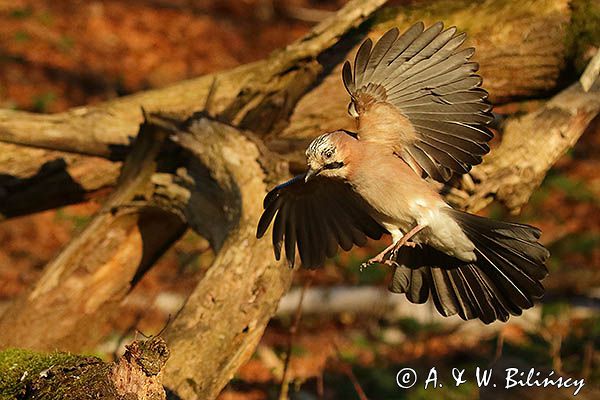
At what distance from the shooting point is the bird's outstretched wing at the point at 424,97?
371 cm

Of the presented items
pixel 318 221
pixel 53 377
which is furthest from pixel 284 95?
pixel 53 377

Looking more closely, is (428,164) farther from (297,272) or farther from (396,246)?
(297,272)

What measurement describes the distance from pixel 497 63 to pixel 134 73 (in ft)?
19.8

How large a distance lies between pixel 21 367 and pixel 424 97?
1961mm

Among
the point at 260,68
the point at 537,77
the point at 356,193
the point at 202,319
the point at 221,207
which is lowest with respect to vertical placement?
the point at 202,319

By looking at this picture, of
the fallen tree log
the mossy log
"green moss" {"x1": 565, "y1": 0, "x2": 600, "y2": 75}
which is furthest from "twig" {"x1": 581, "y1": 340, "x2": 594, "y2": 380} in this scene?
the mossy log

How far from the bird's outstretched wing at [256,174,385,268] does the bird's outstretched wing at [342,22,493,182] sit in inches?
15.6

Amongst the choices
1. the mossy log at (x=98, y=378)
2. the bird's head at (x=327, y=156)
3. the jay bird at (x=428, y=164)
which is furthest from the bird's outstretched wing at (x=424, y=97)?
the mossy log at (x=98, y=378)

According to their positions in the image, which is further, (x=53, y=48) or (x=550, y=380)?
(x=53, y=48)

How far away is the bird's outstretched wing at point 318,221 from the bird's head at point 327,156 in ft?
1.15

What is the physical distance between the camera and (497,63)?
234 inches

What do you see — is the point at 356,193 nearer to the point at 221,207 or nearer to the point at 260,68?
the point at 221,207

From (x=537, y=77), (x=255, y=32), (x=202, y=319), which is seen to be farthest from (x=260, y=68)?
(x=255, y=32)

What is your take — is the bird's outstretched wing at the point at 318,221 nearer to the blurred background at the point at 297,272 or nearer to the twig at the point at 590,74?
the blurred background at the point at 297,272
